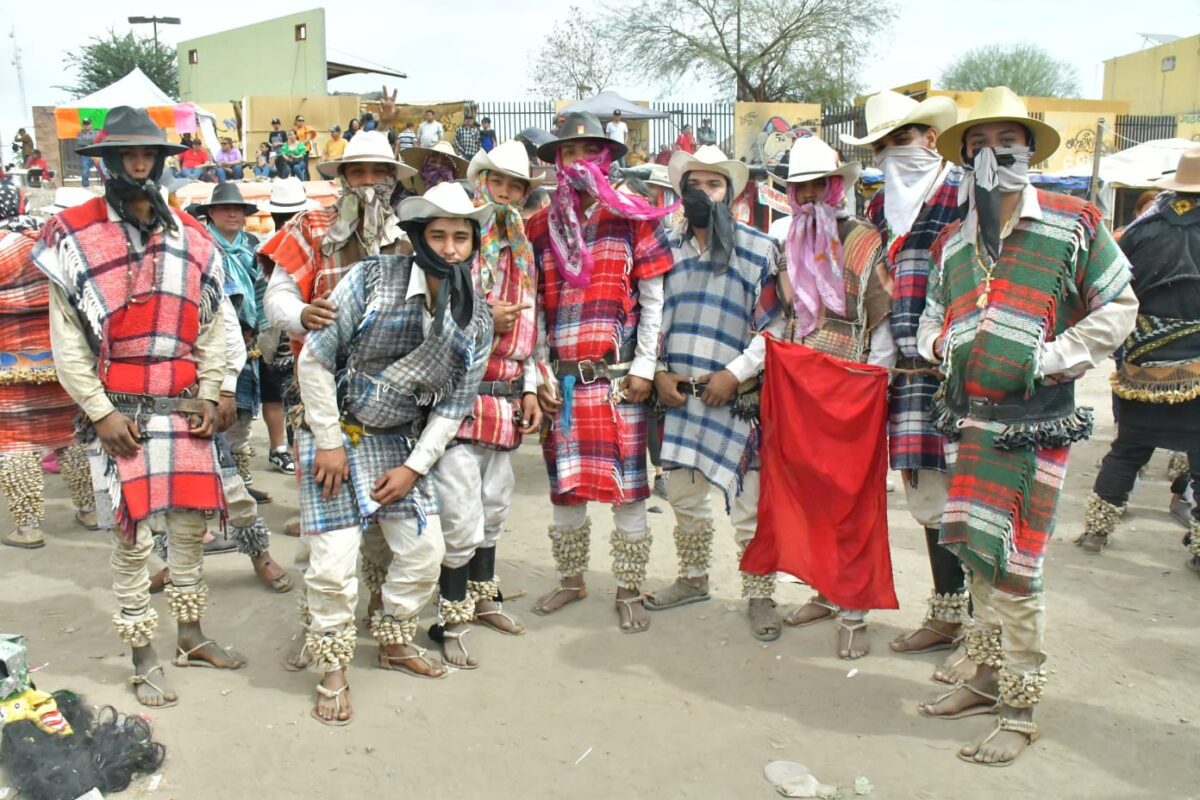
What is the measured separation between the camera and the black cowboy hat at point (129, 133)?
12.6 ft

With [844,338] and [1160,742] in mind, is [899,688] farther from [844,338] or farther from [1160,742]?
[844,338]

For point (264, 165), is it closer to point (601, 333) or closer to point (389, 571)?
point (601, 333)

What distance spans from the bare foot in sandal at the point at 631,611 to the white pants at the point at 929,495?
1.39 metres

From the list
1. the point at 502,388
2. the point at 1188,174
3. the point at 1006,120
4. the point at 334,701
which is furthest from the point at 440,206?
the point at 1188,174

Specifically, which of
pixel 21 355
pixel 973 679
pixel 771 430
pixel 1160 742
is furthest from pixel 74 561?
pixel 1160 742

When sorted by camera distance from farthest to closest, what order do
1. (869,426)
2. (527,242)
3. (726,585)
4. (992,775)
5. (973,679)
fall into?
(726,585) < (527,242) < (869,426) < (973,679) < (992,775)

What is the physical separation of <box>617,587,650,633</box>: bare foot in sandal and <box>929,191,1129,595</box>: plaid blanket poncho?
1.70 metres

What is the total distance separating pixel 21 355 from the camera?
19.2 ft

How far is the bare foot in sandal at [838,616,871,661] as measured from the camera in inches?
176

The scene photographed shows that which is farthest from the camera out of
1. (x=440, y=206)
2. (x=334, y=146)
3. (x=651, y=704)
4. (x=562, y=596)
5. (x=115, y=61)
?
(x=115, y=61)

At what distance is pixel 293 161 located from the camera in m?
18.8

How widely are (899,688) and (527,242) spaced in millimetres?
2556

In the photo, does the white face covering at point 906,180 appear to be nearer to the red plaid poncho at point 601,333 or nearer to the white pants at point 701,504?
the red plaid poncho at point 601,333

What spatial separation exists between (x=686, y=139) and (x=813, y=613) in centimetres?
1688
